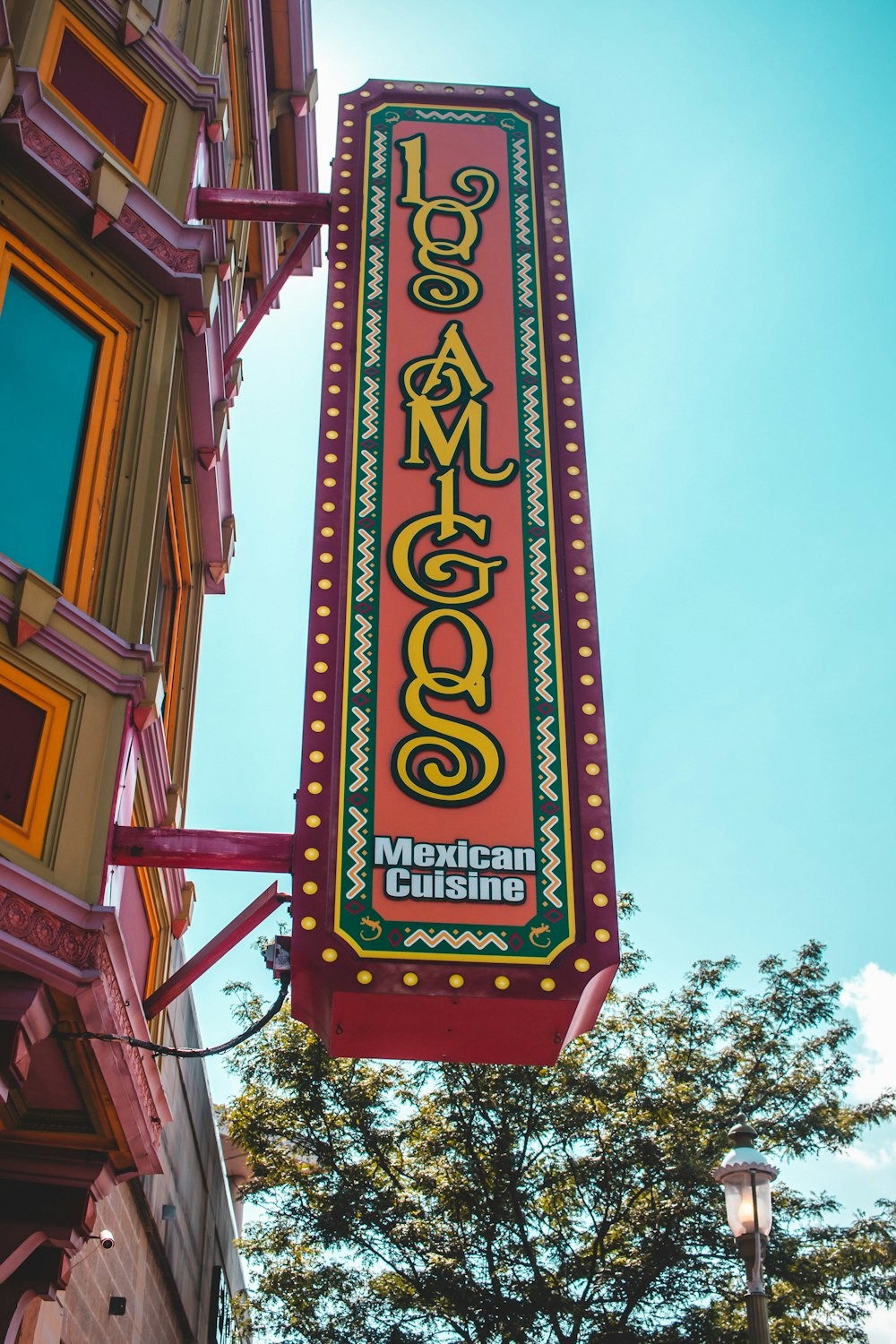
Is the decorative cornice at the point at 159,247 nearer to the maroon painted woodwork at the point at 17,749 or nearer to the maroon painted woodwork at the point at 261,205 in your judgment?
the maroon painted woodwork at the point at 261,205

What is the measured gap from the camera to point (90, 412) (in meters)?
7.73

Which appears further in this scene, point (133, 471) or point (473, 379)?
point (473, 379)

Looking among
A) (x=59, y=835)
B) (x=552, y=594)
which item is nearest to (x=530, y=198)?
(x=552, y=594)

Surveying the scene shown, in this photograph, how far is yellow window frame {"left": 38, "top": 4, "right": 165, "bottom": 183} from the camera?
840cm

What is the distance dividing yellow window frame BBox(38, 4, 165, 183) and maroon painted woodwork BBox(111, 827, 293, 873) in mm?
4627

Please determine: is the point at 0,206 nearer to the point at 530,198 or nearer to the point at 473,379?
the point at 473,379

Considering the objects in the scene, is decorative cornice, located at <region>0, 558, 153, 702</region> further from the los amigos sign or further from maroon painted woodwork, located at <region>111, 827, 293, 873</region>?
the los amigos sign

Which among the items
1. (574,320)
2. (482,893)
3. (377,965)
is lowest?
(377,965)

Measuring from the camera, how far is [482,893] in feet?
22.9

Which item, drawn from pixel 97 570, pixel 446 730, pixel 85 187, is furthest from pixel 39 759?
pixel 85 187

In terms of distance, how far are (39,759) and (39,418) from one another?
82.7 inches

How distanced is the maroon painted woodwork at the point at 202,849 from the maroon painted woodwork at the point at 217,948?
21cm

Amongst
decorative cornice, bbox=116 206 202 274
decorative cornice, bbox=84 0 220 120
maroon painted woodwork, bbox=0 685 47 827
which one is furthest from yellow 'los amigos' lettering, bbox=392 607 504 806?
decorative cornice, bbox=84 0 220 120

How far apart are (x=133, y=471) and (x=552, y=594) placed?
264 centimetres
